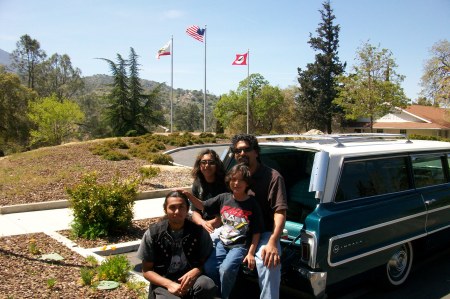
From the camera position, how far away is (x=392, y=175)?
14.7 feet

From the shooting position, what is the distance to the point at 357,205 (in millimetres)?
3926

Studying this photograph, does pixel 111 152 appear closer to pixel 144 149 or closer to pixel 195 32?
pixel 144 149

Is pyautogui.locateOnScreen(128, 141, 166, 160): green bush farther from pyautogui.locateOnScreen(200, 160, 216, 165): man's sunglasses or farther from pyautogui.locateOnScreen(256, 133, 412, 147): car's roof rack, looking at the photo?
pyautogui.locateOnScreen(200, 160, 216, 165): man's sunglasses

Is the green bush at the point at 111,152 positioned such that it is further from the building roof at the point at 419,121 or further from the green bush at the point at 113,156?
the building roof at the point at 419,121

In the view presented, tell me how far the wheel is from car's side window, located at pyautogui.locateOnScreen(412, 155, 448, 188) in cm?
79

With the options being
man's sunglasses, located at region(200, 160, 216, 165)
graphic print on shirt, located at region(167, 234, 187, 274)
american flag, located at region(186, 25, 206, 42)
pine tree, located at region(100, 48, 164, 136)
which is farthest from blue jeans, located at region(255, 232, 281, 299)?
pine tree, located at region(100, 48, 164, 136)

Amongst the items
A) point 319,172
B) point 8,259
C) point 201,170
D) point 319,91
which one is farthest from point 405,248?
point 319,91

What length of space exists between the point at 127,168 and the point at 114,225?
8726 mm

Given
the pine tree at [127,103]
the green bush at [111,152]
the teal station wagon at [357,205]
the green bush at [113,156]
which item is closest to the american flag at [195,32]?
the pine tree at [127,103]

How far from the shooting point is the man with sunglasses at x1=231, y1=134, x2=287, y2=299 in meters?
3.48

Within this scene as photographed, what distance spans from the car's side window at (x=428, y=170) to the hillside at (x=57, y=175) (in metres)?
5.05

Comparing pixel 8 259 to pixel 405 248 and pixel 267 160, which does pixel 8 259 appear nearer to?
pixel 267 160

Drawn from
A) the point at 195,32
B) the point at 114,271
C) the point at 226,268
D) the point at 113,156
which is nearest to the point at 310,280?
the point at 226,268

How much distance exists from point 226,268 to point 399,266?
2.36 metres
